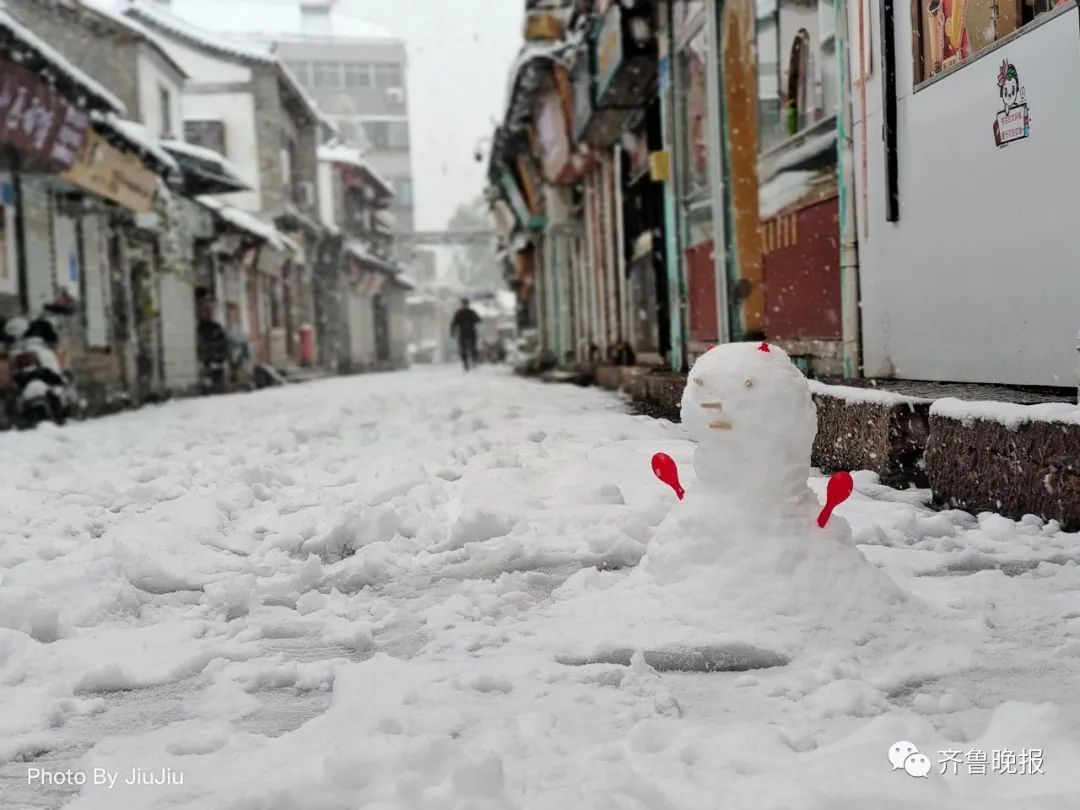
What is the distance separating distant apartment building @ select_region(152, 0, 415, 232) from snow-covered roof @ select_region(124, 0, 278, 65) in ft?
77.6

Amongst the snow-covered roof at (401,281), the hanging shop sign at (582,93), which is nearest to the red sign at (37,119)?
the hanging shop sign at (582,93)

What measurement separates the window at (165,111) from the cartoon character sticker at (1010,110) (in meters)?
18.6

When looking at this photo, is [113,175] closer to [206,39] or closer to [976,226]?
[976,226]

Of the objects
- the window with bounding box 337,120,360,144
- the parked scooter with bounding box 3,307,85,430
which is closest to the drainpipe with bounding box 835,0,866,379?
the parked scooter with bounding box 3,307,85,430

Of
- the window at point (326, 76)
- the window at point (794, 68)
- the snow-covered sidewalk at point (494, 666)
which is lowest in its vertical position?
the snow-covered sidewalk at point (494, 666)

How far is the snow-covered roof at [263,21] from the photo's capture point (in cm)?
4809

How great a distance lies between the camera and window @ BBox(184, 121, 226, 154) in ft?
83.7

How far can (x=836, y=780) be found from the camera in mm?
1657

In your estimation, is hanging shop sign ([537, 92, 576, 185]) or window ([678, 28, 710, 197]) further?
hanging shop sign ([537, 92, 576, 185])

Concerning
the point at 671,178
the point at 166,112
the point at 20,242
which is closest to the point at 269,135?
the point at 166,112

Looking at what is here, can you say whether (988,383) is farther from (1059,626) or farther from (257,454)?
(257,454)

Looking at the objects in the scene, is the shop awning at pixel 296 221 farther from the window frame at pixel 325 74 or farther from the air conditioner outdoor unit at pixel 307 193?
the window frame at pixel 325 74

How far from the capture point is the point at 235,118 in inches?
1005

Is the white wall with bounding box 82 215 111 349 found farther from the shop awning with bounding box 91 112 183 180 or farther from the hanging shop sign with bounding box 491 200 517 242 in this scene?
the hanging shop sign with bounding box 491 200 517 242
